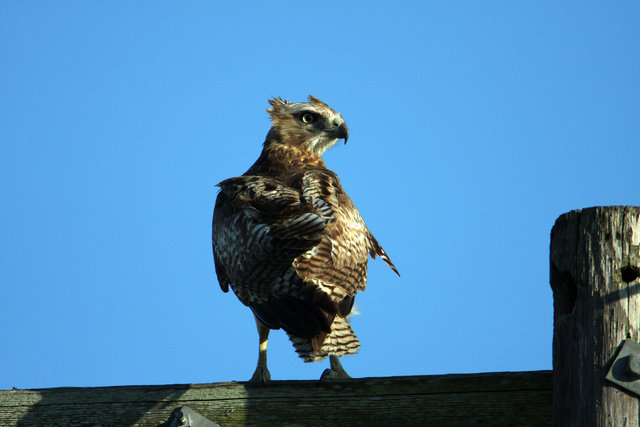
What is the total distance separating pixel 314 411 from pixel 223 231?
2557mm

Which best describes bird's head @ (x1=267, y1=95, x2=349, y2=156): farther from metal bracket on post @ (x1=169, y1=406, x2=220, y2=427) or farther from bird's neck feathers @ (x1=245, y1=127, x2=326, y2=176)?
metal bracket on post @ (x1=169, y1=406, x2=220, y2=427)

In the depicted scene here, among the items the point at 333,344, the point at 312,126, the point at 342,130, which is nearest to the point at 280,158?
the point at 312,126

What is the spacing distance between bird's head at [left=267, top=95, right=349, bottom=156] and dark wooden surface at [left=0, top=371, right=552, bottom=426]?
13.9 ft

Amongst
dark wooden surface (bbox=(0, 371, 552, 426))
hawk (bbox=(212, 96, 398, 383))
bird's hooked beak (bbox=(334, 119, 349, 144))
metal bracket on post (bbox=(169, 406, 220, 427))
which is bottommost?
metal bracket on post (bbox=(169, 406, 220, 427))

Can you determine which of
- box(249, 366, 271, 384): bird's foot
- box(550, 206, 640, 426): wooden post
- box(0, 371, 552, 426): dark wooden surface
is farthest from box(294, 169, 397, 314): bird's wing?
box(550, 206, 640, 426): wooden post

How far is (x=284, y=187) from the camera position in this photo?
18.2 feet

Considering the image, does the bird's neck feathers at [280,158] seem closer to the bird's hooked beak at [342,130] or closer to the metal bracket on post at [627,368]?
the bird's hooked beak at [342,130]

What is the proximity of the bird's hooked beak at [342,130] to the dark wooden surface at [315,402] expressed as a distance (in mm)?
4273

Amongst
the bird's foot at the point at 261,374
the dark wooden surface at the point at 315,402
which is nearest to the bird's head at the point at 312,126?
the bird's foot at the point at 261,374

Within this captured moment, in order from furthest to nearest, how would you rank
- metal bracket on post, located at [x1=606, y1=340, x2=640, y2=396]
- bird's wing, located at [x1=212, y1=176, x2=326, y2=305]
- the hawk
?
bird's wing, located at [x1=212, y1=176, x2=326, y2=305]
the hawk
metal bracket on post, located at [x1=606, y1=340, x2=640, y2=396]

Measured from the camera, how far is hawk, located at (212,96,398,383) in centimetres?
432

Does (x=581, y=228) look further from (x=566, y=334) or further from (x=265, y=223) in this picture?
(x=265, y=223)

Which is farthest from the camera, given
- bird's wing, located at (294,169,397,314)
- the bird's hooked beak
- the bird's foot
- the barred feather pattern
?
the bird's hooked beak

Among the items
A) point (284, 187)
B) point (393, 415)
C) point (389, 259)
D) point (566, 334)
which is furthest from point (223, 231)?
point (566, 334)
